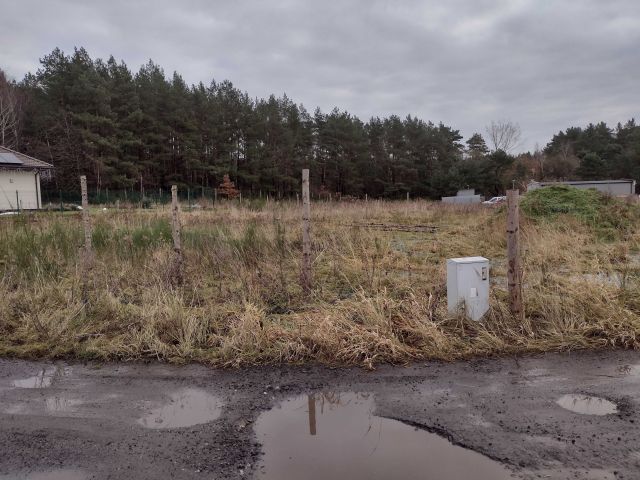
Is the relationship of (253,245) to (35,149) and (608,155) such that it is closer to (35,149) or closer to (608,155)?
(35,149)

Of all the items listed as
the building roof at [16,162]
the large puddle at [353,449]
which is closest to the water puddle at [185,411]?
the large puddle at [353,449]

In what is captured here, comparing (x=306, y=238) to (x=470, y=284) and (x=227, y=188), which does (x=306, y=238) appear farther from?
(x=227, y=188)

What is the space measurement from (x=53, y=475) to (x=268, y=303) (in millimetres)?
3254

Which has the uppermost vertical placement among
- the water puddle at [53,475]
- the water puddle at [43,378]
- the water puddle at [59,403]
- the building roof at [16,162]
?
the building roof at [16,162]

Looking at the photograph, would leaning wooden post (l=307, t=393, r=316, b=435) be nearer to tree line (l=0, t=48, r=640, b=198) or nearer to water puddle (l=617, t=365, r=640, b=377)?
water puddle (l=617, t=365, r=640, b=377)

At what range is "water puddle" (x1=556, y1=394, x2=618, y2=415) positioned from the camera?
3.30m

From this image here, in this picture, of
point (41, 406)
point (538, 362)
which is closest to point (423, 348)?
point (538, 362)

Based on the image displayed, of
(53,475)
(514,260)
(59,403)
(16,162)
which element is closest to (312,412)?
(53,475)

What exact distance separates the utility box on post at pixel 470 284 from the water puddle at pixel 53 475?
11.7 ft

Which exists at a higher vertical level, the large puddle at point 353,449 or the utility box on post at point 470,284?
the utility box on post at point 470,284

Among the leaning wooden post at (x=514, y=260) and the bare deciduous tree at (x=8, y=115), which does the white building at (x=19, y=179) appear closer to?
the bare deciduous tree at (x=8, y=115)

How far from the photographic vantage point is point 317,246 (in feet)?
28.5

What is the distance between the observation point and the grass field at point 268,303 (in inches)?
176

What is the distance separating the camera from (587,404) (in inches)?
134
